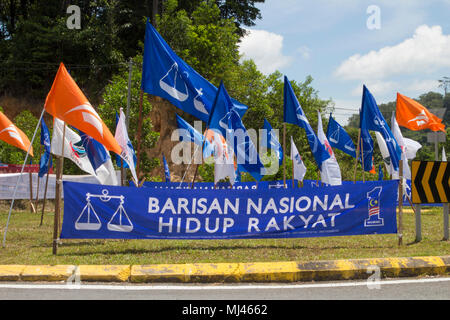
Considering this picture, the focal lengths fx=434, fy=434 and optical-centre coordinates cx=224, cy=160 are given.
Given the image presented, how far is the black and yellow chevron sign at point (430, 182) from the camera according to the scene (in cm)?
946

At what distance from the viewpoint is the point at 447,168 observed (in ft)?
31.2

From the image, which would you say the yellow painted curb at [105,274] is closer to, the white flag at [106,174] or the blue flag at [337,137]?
the white flag at [106,174]

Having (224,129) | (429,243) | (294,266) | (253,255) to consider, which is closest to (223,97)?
(224,129)

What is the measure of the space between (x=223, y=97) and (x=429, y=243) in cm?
539

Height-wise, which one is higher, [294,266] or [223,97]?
[223,97]

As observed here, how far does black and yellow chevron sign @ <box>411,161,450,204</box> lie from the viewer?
946cm

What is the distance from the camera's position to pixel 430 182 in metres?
9.50

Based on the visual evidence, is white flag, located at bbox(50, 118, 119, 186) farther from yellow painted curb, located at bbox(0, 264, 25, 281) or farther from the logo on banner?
the logo on banner

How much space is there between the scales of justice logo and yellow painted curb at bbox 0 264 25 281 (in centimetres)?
183

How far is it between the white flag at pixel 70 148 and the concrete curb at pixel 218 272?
12.6 ft

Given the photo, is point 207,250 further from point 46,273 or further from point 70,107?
point 70,107

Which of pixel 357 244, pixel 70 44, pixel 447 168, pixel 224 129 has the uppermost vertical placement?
pixel 70 44
